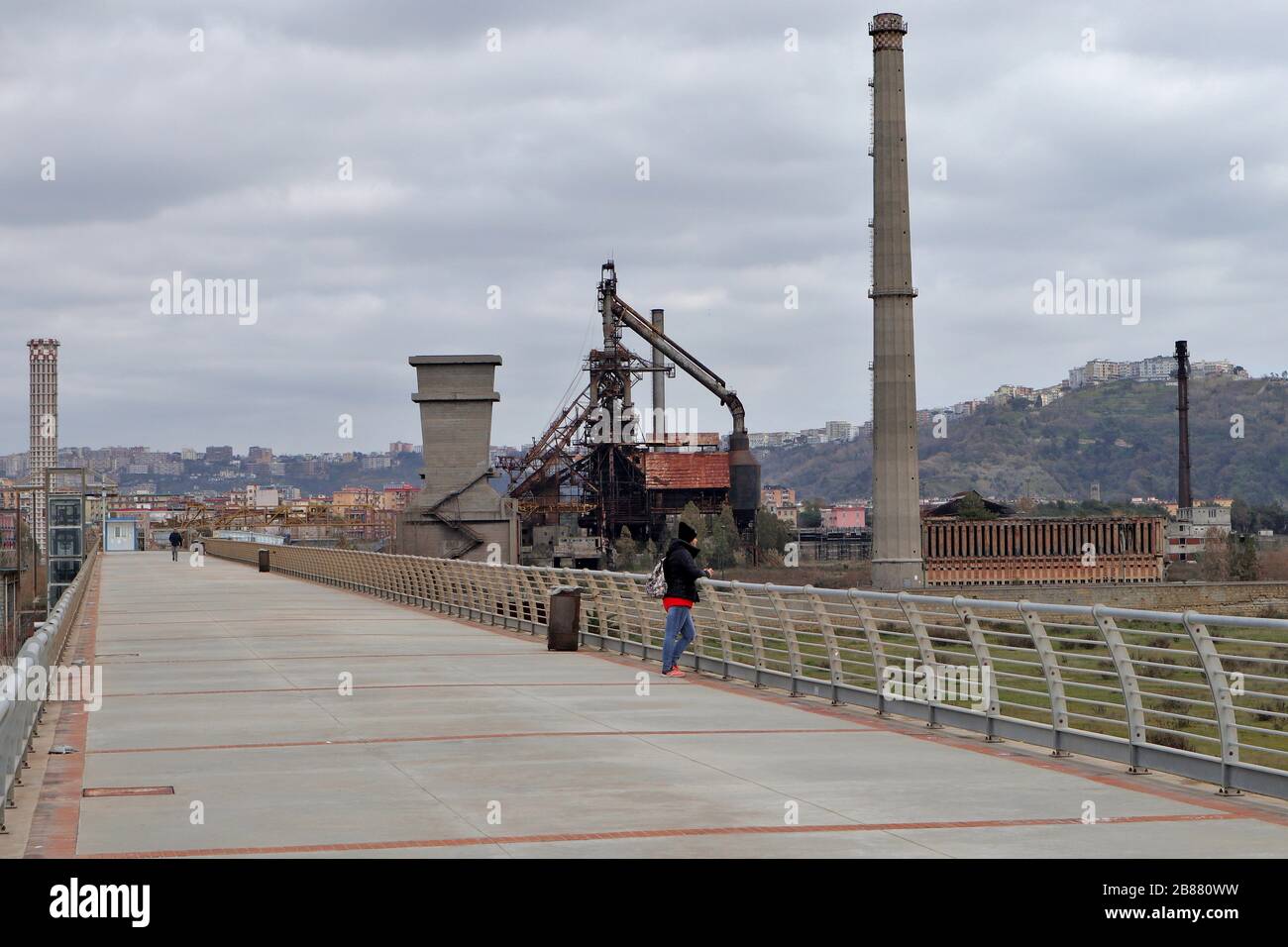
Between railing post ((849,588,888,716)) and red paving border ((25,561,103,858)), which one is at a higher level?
railing post ((849,588,888,716))

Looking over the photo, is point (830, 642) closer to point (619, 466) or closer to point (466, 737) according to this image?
point (466, 737)

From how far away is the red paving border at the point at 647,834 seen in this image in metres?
9.71

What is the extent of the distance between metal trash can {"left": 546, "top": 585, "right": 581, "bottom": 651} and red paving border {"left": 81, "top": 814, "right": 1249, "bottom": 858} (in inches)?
650

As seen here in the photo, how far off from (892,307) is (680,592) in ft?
224

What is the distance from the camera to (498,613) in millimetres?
→ 34906

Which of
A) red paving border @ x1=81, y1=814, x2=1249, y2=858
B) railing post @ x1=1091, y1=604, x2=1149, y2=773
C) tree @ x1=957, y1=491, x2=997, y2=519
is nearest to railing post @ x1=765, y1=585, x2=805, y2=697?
railing post @ x1=1091, y1=604, x2=1149, y2=773

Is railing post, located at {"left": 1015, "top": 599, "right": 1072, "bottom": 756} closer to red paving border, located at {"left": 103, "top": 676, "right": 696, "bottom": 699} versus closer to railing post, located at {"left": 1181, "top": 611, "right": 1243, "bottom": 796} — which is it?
railing post, located at {"left": 1181, "top": 611, "right": 1243, "bottom": 796}

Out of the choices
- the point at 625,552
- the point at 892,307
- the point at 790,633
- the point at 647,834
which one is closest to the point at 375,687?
the point at 790,633

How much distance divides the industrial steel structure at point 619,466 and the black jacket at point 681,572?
11740cm

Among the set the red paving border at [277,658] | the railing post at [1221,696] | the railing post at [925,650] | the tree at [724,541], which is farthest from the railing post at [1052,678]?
the tree at [724,541]

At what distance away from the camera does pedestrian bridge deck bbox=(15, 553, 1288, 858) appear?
10.2 meters

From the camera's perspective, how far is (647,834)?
1041 cm

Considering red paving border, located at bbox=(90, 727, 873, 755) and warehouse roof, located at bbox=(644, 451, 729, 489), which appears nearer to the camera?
red paving border, located at bbox=(90, 727, 873, 755)

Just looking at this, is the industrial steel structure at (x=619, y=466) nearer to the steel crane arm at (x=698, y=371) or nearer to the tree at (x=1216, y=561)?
the steel crane arm at (x=698, y=371)
